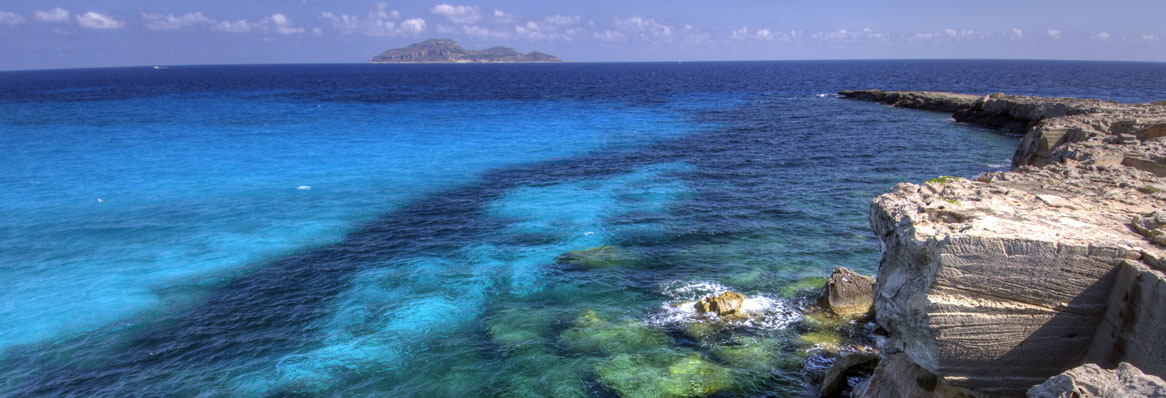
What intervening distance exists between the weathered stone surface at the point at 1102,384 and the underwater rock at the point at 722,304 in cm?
1291

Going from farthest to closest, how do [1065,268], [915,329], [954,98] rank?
[954,98], [915,329], [1065,268]

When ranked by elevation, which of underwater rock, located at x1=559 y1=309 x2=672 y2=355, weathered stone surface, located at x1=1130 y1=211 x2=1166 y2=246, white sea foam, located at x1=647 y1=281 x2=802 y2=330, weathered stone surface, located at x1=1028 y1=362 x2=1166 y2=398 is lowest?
underwater rock, located at x1=559 y1=309 x2=672 y2=355

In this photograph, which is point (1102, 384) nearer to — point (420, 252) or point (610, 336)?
point (610, 336)

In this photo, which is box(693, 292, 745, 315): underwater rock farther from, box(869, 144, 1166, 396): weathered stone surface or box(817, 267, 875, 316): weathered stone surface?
box(869, 144, 1166, 396): weathered stone surface

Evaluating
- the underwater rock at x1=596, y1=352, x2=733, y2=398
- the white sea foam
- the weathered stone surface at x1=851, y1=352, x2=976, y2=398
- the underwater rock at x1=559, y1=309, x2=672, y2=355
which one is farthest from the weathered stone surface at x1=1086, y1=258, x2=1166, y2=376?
the underwater rock at x1=559, y1=309, x2=672, y2=355

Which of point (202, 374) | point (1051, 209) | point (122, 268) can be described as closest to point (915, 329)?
point (1051, 209)

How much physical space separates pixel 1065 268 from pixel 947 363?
8.97 feet

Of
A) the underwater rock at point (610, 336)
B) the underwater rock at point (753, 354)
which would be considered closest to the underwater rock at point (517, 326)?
the underwater rock at point (610, 336)

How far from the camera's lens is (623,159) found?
5406 centimetres

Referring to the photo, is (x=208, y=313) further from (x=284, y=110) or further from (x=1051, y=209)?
(x=284, y=110)

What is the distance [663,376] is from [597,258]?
10.7m

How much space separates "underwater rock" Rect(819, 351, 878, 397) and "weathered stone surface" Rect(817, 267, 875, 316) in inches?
163

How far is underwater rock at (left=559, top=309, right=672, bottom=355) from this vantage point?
20.5 metres

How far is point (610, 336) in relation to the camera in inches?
839
